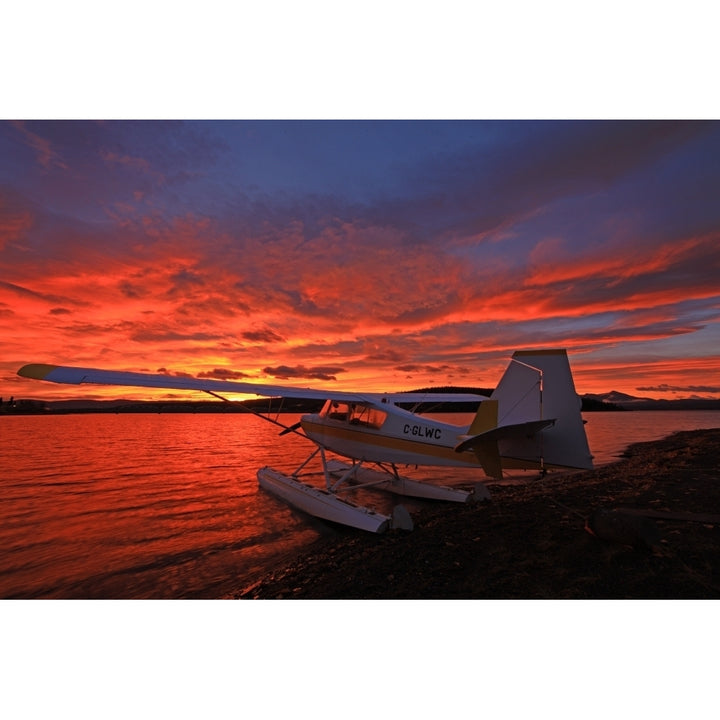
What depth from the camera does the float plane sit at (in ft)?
19.8

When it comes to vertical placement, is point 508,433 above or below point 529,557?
above

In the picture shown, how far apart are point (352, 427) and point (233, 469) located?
11.5 meters

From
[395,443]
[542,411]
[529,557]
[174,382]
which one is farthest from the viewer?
[395,443]

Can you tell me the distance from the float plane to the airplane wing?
15 millimetres

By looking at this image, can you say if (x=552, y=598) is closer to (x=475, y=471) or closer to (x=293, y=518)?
(x=293, y=518)

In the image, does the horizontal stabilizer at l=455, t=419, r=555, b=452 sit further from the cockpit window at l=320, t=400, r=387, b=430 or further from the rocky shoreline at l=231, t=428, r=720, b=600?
the cockpit window at l=320, t=400, r=387, b=430

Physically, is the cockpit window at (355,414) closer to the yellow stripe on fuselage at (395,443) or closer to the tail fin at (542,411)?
the yellow stripe on fuselage at (395,443)

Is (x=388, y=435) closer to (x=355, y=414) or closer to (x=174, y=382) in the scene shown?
(x=355, y=414)

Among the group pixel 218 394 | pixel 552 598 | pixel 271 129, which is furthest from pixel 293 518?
pixel 271 129

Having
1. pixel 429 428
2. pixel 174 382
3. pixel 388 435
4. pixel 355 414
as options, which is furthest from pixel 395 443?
pixel 174 382

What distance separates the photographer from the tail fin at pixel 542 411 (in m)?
5.89

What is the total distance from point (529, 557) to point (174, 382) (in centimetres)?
647

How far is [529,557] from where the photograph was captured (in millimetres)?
5082

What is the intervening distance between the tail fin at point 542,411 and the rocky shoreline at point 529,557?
0.92 m
